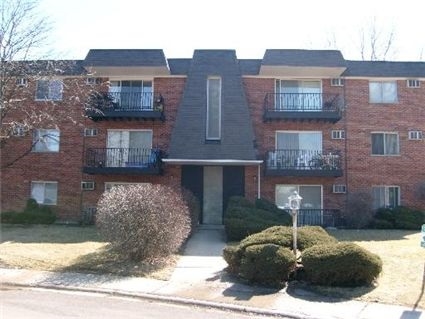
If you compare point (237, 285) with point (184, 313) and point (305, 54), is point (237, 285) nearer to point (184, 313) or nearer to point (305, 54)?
point (184, 313)

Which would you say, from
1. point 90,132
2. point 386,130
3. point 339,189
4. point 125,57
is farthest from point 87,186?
point 386,130

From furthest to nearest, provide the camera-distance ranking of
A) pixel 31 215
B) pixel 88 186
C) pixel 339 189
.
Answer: pixel 88 186
pixel 339 189
pixel 31 215

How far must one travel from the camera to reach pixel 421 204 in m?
23.8

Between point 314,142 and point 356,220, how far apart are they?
443 centimetres

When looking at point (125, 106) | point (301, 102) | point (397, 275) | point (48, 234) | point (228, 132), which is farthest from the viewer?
point (301, 102)

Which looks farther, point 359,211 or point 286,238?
point 359,211

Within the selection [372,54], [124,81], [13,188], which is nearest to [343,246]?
[124,81]

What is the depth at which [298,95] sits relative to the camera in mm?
24000

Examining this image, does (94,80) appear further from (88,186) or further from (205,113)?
(205,113)

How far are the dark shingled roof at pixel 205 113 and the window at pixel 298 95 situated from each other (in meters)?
1.87

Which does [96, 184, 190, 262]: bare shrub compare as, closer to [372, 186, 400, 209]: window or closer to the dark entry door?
the dark entry door

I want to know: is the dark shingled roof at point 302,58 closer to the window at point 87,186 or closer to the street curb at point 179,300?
the window at point 87,186

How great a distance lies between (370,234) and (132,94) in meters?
12.5

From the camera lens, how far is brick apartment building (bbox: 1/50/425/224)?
912 inches
